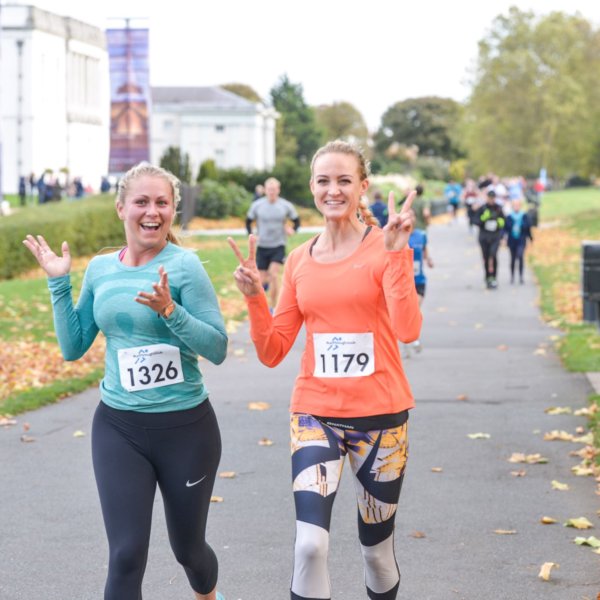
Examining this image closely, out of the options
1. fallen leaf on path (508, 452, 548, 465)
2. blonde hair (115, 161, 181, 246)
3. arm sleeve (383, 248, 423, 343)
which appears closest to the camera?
arm sleeve (383, 248, 423, 343)

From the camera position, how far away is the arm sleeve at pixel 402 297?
4.30 metres

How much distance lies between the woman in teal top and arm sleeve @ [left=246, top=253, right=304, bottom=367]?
0.13 m

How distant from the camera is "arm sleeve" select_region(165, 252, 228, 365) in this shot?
4.33 metres

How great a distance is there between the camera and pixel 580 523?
6.73m

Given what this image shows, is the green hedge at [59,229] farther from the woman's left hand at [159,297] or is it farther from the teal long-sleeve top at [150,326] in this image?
the woman's left hand at [159,297]

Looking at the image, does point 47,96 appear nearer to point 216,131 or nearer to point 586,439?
point 216,131

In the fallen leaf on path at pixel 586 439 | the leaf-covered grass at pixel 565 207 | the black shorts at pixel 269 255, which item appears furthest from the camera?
the leaf-covered grass at pixel 565 207

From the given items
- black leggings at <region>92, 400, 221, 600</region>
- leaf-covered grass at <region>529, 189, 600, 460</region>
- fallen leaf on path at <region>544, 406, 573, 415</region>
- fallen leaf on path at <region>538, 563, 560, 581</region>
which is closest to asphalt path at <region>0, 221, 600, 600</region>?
fallen leaf on path at <region>538, 563, 560, 581</region>

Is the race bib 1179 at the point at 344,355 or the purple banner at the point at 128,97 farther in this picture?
the purple banner at the point at 128,97

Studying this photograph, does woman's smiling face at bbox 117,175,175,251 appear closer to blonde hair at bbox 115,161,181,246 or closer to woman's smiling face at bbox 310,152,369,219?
blonde hair at bbox 115,161,181,246

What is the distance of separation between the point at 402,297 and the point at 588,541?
104 inches

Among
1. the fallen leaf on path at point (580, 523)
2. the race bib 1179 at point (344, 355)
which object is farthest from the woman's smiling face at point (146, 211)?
the fallen leaf on path at point (580, 523)

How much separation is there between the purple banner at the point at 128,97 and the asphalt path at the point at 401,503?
24.8m

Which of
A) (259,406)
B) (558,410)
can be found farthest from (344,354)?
(259,406)
